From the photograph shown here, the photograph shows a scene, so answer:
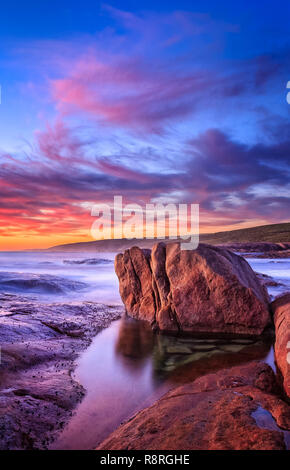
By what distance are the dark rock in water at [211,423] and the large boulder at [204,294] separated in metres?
3.78

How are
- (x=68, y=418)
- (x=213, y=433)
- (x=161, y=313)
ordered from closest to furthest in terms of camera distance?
(x=213, y=433) < (x=68, y=418) < (x=161, y=313)

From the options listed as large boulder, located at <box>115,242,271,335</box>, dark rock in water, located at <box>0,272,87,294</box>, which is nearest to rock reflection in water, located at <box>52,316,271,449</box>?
large boulder, located at <box>115,242,271,335</box>

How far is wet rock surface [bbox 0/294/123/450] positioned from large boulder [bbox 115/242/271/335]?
2367 mm

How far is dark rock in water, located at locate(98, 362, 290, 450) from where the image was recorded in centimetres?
316

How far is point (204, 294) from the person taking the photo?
889 centimetres

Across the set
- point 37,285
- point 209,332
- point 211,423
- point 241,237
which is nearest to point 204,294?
point 209,332

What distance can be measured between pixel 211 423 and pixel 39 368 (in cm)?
393

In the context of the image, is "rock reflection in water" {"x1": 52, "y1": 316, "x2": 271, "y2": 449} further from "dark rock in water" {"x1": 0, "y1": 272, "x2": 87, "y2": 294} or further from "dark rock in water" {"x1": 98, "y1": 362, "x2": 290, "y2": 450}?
"dark rock in water" {"x1": 0, "y1": 272, "x2": 87, "y2": 294}

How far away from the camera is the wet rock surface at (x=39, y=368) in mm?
3889

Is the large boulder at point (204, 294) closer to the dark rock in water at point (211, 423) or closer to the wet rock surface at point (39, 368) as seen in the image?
the wet rock surface at point (39, 368)
